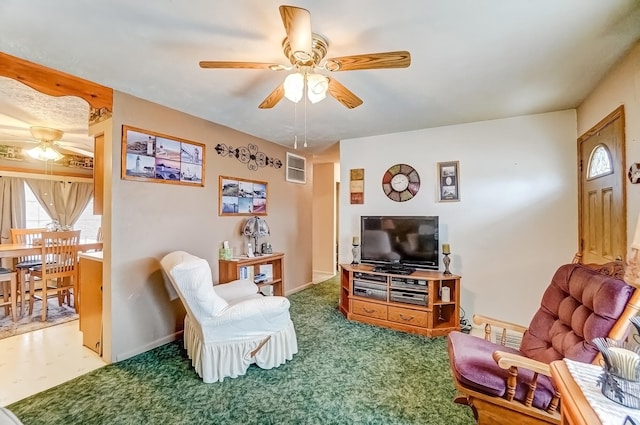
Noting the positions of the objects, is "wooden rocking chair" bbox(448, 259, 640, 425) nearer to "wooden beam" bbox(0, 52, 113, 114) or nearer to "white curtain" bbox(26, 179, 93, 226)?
"wooden beam" bbox(0, 52, 113, 114)

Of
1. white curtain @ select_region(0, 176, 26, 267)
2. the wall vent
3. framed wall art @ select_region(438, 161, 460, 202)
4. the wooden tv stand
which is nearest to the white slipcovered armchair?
the wooden tv stand

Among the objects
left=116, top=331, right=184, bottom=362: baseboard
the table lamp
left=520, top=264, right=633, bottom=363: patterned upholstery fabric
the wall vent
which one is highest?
the wall vent

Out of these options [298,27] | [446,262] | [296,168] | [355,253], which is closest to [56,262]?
[296,168]

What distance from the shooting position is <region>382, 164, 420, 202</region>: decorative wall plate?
3.78m

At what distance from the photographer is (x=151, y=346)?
2771mm

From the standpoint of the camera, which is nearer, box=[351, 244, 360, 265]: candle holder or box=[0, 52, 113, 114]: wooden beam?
box=[0, 52, 113, 114]: wooden beam

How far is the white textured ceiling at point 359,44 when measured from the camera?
154cm

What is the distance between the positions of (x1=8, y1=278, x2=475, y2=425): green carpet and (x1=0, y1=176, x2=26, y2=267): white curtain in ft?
14.0

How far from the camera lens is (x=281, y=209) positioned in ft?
14.9

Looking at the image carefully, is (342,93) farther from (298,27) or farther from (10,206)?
(10,206)

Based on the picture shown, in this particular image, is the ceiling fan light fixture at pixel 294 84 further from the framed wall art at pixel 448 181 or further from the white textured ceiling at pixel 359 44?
the framed wall art at pixel 448 181

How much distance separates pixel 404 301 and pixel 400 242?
689 millimetres

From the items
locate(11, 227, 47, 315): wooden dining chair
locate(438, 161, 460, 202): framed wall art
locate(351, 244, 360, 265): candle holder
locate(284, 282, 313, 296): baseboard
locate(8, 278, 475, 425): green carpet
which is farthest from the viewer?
locate(284, 282, 313, 296): baseboard

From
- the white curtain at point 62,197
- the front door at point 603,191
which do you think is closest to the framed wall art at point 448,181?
the front door at point 603,191
